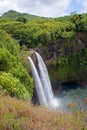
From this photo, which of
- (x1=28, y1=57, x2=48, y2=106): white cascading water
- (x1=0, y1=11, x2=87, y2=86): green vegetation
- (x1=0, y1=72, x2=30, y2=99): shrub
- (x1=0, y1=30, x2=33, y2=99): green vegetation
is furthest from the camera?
(x1=0, y1=11, x2=87, y2=86): green vegetation

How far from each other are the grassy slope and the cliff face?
22141mm

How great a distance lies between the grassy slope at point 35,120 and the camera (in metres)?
6.72

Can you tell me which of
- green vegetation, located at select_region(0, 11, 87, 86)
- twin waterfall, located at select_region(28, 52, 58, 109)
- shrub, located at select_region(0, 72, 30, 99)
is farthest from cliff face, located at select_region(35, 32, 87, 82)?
shrub, located at select_region(0, 72, 30, 99)

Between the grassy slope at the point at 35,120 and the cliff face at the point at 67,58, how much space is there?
A: 2214 cm

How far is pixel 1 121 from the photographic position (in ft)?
22.7

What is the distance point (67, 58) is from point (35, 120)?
25450 mm

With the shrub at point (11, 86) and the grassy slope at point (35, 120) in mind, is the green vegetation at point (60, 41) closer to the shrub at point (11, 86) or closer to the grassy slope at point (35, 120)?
the shrub at point (11, 86)

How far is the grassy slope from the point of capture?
6.72 meters

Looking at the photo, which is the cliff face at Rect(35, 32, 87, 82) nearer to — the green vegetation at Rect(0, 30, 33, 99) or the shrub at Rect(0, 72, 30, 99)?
the green vegetation at Rect(0, 30, 33, 99)

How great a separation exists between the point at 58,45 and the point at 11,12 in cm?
4121

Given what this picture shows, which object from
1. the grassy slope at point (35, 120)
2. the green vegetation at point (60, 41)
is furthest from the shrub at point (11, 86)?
the green vegetation at point (60, 41)

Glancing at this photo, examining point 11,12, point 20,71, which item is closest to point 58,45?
point 20,71

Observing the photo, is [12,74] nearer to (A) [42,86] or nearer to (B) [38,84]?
(B) [38,84]

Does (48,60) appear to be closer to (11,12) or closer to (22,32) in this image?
(22,32)
